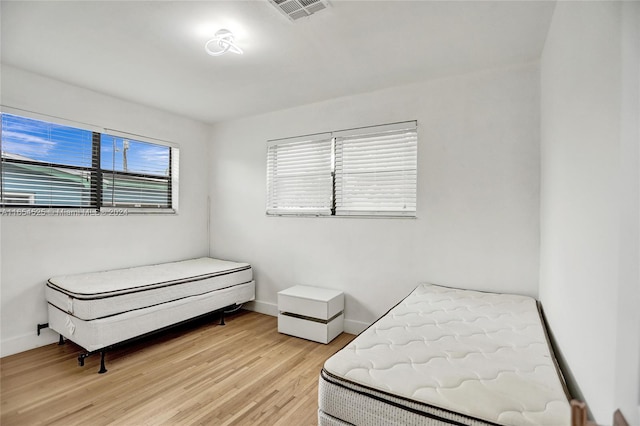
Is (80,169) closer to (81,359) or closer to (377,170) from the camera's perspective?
(81,359)

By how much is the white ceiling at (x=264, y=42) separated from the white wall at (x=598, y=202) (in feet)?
2.04

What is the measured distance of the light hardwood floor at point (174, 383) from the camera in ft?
6.43

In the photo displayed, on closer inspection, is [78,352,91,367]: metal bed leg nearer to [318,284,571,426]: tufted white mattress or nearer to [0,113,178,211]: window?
[0,113,178,211]: window

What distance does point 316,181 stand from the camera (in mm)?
3674

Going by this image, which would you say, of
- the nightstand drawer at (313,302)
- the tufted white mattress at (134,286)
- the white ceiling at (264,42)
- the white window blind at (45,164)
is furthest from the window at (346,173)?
the white window blind at (45,164)

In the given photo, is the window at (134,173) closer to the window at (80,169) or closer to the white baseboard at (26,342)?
the window at (80,169)

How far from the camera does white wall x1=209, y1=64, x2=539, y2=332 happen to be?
2598 mm

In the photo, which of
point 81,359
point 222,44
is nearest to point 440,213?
point 222,44

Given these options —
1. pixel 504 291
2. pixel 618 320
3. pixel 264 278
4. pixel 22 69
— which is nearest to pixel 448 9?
pixel 618 320

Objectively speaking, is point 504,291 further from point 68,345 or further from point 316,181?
point 68,345

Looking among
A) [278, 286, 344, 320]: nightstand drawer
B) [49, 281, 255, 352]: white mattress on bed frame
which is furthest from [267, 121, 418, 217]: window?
[49, 281, 255, 352]: white mattress on bed frame

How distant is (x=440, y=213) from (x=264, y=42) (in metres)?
2.12

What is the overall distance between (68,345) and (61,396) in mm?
1024

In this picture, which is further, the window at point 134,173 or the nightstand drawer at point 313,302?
the window at point 134,173
